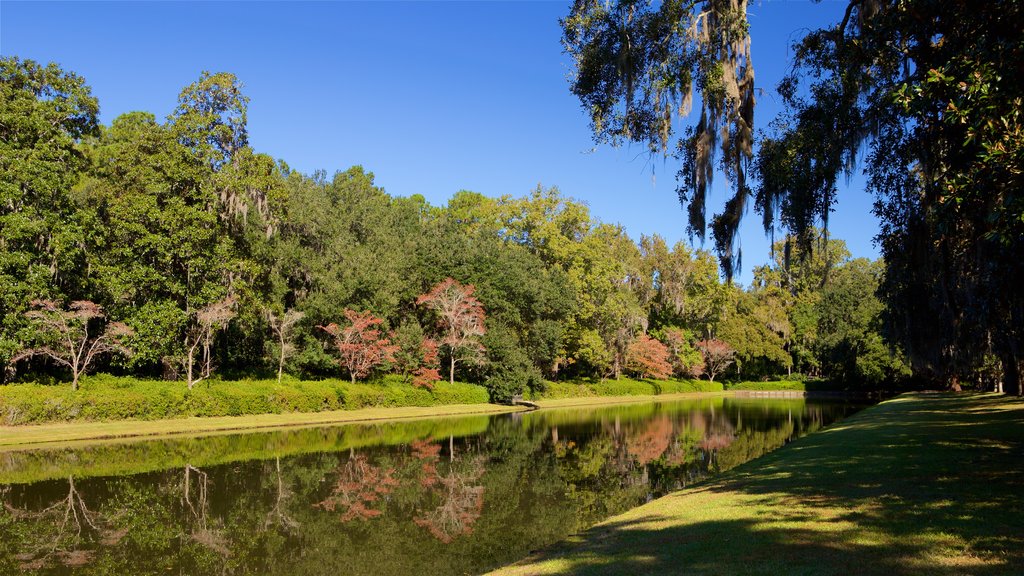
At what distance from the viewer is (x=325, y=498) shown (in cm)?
1290

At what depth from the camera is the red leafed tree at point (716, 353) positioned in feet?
229

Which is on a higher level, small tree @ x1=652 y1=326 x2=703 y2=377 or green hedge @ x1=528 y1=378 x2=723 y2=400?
small tree @ x1=652 y1=326 x2=703 y2=377

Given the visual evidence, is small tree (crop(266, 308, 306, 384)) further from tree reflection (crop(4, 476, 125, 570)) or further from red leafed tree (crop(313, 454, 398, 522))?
tree reflection (crop(4, 476, 125, 570))

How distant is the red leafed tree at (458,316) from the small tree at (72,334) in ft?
59.0

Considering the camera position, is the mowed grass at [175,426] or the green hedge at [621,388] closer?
the mowed grass at [175,426]

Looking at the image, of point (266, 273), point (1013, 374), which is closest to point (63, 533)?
point (266, 273)

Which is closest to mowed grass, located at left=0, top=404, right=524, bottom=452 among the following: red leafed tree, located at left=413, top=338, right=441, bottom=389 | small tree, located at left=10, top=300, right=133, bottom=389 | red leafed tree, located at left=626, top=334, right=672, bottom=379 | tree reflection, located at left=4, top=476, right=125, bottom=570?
red leafed tree, located at left=413, top=338, right=441, bottom=389

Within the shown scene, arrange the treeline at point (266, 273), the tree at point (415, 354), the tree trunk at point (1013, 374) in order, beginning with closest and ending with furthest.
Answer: the tree trunk at point (1013, 374), the treeline at point (266, 273), the tree at point (415, 354)

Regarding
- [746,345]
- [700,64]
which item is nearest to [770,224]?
[700,64]

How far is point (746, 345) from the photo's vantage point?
69.2 m

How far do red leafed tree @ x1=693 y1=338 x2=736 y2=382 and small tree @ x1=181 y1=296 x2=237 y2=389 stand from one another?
53360 millimetres

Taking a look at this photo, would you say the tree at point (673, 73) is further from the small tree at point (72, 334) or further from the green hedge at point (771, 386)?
the green hedge at point (771, 386)

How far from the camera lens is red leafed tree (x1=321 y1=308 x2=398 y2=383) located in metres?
35.5

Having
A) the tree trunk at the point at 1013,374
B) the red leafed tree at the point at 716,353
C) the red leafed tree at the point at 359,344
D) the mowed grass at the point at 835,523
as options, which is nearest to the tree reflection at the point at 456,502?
the mowed grass at the point at 835,523
